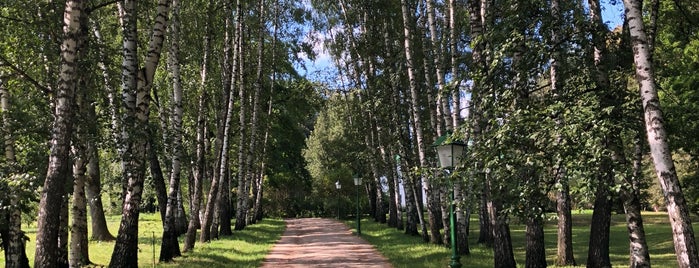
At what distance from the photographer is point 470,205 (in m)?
7.94

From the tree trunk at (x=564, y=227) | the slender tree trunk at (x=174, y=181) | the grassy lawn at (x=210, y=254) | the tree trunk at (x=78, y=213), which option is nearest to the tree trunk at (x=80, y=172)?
the tree trunk at (x=78, y=213)

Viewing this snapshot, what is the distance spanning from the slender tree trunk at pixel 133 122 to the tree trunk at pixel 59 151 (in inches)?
64.5

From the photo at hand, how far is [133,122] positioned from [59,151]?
6.22ft

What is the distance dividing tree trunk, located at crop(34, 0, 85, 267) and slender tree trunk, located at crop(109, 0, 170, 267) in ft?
5.37

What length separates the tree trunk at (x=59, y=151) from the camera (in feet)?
20.5

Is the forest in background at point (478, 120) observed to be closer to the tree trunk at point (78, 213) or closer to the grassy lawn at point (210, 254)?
the tree trunk at point (78, 213)

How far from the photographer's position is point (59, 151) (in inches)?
247

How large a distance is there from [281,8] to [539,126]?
20.4 m

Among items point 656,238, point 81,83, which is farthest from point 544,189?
point 656,238

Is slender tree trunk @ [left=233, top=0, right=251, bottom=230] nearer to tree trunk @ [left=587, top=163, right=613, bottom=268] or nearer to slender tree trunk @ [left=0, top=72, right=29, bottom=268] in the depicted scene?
slender tree trunk @ [left=0, top=72, right=29, bottom=268]

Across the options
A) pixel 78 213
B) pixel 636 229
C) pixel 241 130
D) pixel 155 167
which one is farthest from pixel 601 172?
pixel 241 130

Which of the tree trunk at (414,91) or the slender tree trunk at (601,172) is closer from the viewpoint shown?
the slender tree trunk at (601,172)

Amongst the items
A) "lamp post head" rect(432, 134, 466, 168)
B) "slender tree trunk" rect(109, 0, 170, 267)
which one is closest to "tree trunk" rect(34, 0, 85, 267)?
"slender tree trunk" rect(109, 0, 170, 267)

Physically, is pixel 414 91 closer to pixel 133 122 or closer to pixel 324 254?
pixel 324 254
